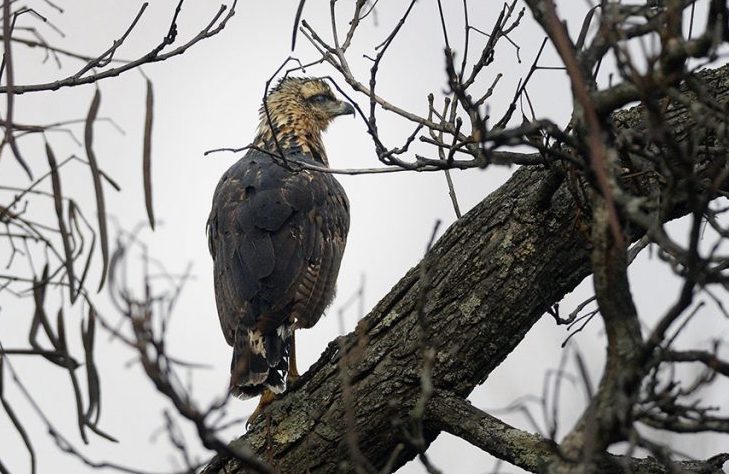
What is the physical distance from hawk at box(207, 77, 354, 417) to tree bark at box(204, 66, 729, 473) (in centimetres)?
121

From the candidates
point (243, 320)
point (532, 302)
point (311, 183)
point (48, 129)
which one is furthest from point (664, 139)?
point (311, 183)

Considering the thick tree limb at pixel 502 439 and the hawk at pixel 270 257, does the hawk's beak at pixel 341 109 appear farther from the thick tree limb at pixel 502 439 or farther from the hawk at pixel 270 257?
the thick tree limb at pixel 502 439

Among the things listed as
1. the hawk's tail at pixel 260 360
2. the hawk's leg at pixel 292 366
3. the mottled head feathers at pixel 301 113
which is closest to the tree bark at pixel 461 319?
the hawk's tail at pixel 260 360

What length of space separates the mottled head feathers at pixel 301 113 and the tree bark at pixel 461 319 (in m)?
3.81

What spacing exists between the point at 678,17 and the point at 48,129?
156 centimetres

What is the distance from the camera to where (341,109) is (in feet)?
29.0

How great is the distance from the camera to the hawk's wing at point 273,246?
6.17m

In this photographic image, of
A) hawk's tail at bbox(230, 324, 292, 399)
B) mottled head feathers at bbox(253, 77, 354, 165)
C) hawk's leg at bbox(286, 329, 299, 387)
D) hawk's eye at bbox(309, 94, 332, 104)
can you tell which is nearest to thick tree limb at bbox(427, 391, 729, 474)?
hawk's tail at bbox(230, 324, 292, 399)

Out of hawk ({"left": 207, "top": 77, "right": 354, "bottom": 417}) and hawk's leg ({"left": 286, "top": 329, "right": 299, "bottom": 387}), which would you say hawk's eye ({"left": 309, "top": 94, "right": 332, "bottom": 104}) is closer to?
hawk ({"left": 207, "top": 77, "right": 354, "bottom": 417})

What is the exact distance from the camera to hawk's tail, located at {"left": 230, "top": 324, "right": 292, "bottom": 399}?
568 centimetres

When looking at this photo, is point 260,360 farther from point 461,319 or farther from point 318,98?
point 318,98

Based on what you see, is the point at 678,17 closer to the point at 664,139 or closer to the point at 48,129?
the point at 664,139

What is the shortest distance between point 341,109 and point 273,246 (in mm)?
2686

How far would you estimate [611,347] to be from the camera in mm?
2387
